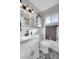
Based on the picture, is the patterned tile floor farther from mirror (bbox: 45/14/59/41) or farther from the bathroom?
mirror (bbox: 45/14/59/41)

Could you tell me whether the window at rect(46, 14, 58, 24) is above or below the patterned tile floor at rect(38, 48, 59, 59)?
above

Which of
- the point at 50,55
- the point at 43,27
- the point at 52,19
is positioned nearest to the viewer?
the point at 50,55

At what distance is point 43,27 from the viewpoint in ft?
14.3

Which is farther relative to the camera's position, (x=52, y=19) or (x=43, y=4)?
(x=52, y=19)

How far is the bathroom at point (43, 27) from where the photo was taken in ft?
9.57

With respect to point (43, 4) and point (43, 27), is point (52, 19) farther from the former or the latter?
point (43, 4)

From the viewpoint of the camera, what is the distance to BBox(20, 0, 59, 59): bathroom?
292cm

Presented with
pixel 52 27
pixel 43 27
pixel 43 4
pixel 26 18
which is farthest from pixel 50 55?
pixel 43 4

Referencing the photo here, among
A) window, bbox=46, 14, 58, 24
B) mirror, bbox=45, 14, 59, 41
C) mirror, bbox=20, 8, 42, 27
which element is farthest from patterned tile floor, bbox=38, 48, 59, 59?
window, bbox=46, 14, 58, 24
